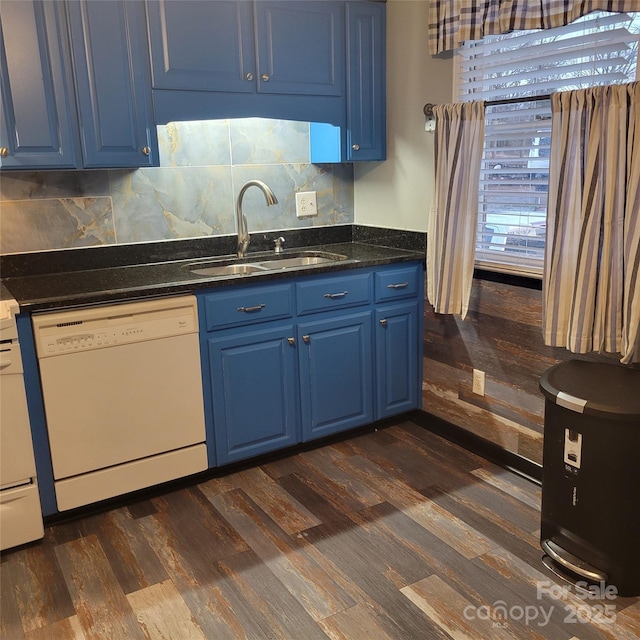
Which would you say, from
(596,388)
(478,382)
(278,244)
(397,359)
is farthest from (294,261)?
(596,388)

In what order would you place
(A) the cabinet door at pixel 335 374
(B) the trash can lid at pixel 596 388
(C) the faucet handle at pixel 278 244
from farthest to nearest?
(C) the faucet handle at pixel 278 244 < (A) the cabinet door at pixel 335 374 < (B) the trash can lid at pixel 596 388

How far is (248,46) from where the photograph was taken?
9.32ft

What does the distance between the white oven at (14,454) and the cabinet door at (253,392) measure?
74 cm

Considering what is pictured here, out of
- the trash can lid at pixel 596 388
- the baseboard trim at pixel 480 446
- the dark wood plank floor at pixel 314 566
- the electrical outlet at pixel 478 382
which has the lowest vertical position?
the dark wood plank floor at pixel 314 566

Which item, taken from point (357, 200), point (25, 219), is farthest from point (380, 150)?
point (25, 219)

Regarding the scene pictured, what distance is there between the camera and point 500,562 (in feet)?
7.30

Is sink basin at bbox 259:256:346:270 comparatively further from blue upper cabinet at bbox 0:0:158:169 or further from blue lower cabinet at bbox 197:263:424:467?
blue upper cabinet at bbox 0:0:158:169

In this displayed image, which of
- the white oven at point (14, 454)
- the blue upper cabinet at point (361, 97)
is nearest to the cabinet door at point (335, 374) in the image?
the blue upper cabinet at point (361, 97)

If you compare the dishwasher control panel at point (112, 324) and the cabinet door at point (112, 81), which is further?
the cabinet door at point (112, 81)

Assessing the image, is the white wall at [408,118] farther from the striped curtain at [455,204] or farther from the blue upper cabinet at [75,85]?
the blue upper cabinet at [75,85]

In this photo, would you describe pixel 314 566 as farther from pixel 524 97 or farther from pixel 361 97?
pixel 361 97

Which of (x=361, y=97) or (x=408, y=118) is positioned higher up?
(x=361, y=97)

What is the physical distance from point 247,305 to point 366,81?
135cm

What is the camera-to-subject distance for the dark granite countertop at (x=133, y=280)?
239 centimetres
